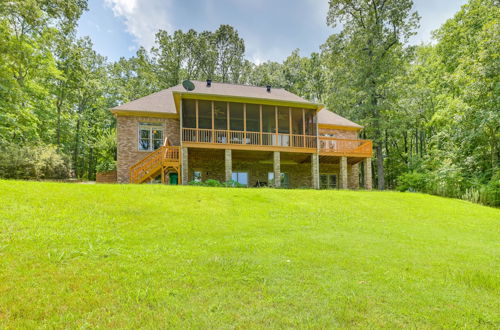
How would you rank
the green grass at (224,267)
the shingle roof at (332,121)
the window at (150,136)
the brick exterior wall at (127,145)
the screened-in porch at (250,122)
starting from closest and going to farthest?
the green grass at (224,267) → the brick exterior wall at (127,145) → the screened-in porch at (250,122) → the window at (150,136) → the shingle roof at (332,121)

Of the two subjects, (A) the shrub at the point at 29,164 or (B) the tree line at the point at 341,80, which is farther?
(B) the tree line at the point at 341,80

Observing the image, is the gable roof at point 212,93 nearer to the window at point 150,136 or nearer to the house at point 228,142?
the house at point 228,142

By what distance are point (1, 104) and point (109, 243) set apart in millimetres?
14888

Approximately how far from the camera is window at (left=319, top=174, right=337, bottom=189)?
19734 mm

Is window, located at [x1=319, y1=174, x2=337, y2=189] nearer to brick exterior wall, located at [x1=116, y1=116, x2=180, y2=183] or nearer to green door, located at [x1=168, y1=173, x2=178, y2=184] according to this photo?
green door, located at [x1=168, y1=173, x2=178, y2=184]

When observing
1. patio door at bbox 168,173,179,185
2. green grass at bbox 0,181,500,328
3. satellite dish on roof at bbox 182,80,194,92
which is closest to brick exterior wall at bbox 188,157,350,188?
patio door at bbox 168,173,179,185

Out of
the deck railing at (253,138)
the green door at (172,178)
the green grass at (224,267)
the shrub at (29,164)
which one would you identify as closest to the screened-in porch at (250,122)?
the deck railing at (253,138)

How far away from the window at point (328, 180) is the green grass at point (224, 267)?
11.5m

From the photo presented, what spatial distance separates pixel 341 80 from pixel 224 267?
23101mm

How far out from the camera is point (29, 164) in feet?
44.4

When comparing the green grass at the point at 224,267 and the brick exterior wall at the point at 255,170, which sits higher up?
the brick exterior wall at the point at 255,170

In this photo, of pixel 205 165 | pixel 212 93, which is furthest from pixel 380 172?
pixel 212 93

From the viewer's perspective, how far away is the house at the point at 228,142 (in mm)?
14461

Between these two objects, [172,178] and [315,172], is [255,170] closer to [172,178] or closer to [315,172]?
[315,172]
